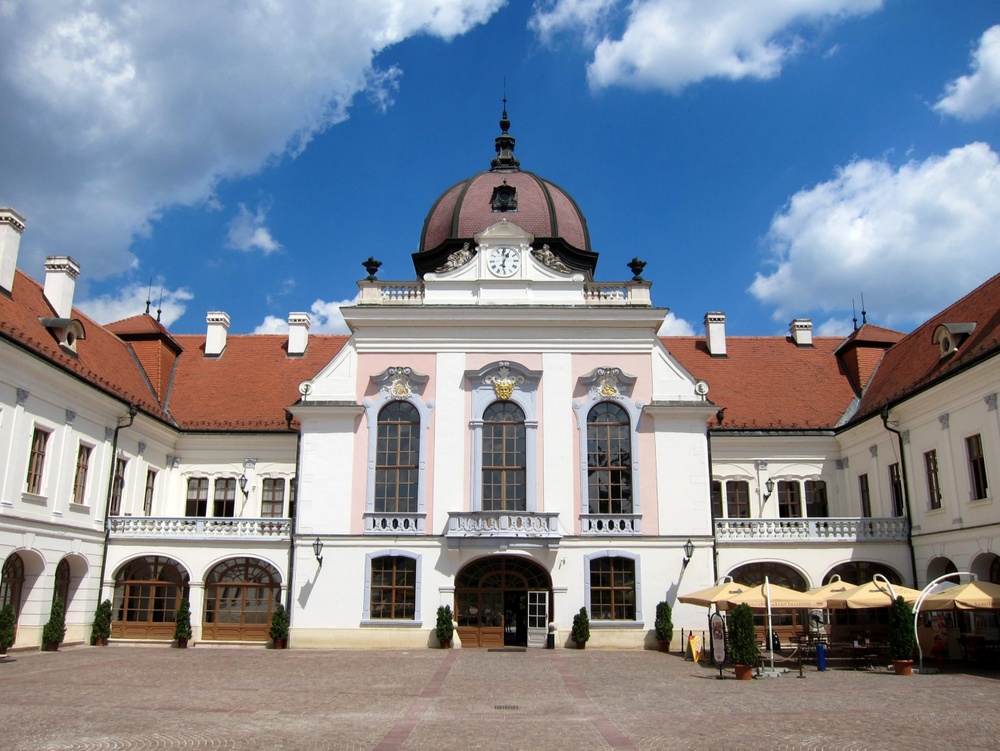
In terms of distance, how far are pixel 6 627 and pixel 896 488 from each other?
25.3 metres

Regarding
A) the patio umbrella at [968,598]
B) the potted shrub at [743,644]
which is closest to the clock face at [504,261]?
the potted shrub at [743,644]

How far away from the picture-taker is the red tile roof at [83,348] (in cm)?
2417

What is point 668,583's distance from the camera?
88.3ft

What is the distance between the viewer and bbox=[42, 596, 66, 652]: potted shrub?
2464 cm

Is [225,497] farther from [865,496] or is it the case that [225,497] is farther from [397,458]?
[865,496]

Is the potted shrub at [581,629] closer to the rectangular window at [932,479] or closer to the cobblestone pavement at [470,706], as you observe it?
the cobblestone pavement at [470,706]

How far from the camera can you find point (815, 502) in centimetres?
3144

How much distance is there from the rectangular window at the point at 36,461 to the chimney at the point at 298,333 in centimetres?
1265

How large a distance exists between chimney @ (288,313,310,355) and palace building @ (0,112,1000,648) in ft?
22.0

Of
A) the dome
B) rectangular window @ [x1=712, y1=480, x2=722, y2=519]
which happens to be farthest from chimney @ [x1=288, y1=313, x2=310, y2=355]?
rectangular window @ [x1=712, y1=480, x2=722, y2=519]

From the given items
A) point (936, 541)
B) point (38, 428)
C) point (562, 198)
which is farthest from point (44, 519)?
point (936, 541)

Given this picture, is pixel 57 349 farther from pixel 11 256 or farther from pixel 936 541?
pixel 936 541

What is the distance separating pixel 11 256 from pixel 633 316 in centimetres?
1872

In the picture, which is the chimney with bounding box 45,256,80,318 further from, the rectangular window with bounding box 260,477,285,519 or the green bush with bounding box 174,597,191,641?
the green bush with bounding box 174,597,191,641
